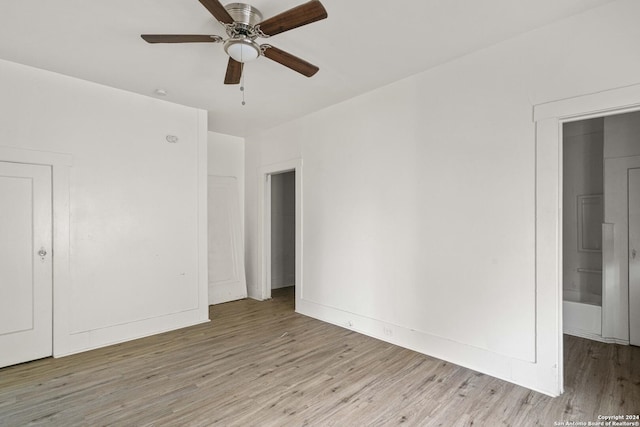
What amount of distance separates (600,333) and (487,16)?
3527 mm

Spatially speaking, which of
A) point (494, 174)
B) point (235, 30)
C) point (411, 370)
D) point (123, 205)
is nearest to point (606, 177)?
point (494, 174)

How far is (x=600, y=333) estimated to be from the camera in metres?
3.50

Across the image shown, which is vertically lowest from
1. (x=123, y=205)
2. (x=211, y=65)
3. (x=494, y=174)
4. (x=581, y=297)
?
(x=581, y=297)

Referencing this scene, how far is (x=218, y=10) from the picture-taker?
6.50 feet

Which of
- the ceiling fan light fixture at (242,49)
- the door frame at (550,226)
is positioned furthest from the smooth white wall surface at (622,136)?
the ceiling fan light fixture at (242,49)

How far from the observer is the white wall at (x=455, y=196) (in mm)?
2471

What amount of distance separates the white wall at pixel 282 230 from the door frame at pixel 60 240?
3.30m

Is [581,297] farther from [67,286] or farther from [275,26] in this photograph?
[67,286]

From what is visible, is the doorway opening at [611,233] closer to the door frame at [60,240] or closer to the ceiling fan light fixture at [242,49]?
the ceiling fan light fixture at [242,49]

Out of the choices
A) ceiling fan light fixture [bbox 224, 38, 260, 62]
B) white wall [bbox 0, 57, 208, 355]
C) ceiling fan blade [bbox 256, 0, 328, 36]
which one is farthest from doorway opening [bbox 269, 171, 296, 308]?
ceiling fan blade [bbox 256, 0, 328, 36]

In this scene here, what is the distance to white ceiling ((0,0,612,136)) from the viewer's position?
7.47ft

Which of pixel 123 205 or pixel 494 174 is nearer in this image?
pixel 494 174

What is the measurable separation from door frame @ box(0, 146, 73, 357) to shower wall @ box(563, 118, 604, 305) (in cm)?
577

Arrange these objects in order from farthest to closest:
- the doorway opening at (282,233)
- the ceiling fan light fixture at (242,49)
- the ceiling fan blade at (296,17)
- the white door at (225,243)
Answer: the doorway opening at (282,233) < the white door at (225,243) < the ceiling fan light fixture at (242,49) < the ceiling fan blade at (296,17)
